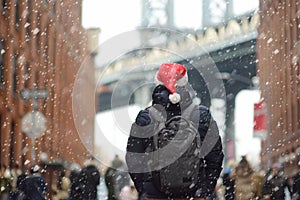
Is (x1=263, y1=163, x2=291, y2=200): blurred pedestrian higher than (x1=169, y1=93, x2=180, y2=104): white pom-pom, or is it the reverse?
(x1=169, y1=93, x2=180, y2=104): white pom-pom

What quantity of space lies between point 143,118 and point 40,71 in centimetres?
3685

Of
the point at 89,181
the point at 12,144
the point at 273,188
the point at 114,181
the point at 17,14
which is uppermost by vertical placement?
the point at 17,14

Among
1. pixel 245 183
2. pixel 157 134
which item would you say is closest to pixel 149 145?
pixel 157 134

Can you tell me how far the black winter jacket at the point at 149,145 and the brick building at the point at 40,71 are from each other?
2504cm

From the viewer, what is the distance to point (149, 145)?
5293mm

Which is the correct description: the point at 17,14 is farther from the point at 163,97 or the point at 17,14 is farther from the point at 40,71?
the point at 163,97

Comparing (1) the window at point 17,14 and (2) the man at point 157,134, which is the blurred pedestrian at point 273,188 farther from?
(1) the window at point 17,14

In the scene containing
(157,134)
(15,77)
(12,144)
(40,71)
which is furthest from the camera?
(40,71)

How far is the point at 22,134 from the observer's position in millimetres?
35094

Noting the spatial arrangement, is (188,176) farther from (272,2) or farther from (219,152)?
(272,2)

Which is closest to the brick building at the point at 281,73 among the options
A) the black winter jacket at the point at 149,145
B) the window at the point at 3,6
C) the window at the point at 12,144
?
the window at the point at 12,144

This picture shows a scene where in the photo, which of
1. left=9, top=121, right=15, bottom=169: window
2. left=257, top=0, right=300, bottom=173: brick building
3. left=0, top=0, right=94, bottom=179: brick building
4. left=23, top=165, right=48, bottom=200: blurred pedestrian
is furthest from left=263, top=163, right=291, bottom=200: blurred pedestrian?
left=257, top=0, right=300, bottom=173: brick building

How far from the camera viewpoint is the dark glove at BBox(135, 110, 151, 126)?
5.26m

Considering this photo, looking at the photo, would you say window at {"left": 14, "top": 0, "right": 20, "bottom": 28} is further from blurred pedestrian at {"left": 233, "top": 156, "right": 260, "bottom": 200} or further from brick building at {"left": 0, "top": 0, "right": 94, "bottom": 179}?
blurred pedestrian at {"left": 233, "top": 156, "right": 260, "bottom": 200}
